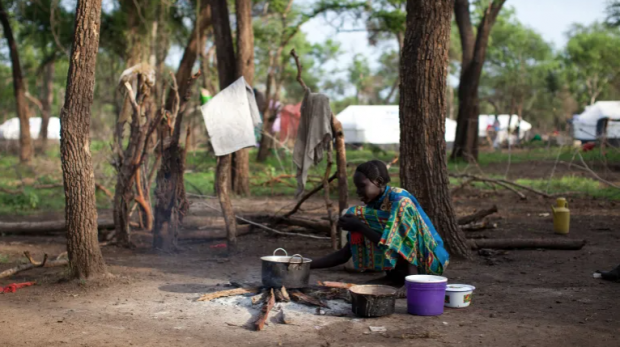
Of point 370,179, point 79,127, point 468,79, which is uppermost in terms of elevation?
point 468,79

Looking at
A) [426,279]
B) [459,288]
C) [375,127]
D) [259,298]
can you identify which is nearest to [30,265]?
[259,298]

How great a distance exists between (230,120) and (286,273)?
2353 mm

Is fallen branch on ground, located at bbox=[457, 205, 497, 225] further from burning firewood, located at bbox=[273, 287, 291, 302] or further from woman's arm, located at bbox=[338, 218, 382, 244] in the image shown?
burning firewood, located at bbox=[273, 287, 291, 302]

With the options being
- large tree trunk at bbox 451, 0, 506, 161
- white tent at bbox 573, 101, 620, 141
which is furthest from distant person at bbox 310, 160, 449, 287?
white tent at bbox 573, 101, 620, 141

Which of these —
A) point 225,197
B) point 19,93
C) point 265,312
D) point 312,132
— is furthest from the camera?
point 19,93

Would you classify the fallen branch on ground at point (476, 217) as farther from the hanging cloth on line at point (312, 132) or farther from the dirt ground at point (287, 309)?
the hanging cloth on line at point (312, 132)

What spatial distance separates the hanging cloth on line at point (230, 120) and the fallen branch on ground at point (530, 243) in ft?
8.06

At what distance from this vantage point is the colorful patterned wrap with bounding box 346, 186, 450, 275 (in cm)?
474

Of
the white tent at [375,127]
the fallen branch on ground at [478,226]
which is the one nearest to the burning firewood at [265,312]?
the fallen branch on ground at [478,226]

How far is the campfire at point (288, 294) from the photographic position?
437cm

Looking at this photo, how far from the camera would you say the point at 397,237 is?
187 inches

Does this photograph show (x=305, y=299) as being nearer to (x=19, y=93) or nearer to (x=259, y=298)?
(x=259, y=298)

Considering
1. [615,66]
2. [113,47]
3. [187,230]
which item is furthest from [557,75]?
[187,230]

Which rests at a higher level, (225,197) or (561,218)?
(225,197)
